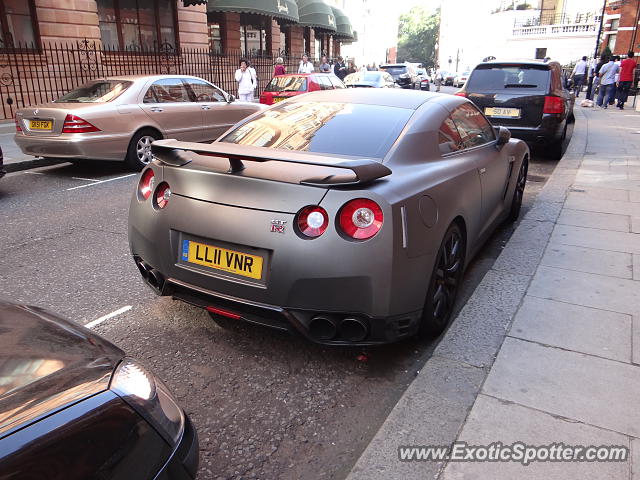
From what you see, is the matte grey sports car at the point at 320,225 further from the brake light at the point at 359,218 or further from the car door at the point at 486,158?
the car door at the point at 486,158

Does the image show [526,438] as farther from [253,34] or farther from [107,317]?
[253,34]

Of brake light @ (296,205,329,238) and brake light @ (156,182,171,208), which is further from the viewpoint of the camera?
brake light @ (156,182,171,208)

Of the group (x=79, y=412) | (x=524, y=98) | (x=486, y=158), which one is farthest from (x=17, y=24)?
(x=79, y=412)

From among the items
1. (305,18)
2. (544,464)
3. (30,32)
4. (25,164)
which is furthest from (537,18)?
(544,464)

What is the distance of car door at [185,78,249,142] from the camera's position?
9805mm

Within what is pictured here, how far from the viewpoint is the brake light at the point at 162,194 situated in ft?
9.77

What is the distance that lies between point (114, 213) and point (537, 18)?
230 ft

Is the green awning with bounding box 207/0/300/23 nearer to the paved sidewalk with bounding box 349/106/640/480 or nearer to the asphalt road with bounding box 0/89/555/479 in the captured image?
the asphalt road with bounding box 0/89/555/479

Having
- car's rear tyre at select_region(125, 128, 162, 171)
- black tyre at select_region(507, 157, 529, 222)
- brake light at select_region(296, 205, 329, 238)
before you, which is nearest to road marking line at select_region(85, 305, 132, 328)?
brake light at select_region(296, 205, 329, 238)

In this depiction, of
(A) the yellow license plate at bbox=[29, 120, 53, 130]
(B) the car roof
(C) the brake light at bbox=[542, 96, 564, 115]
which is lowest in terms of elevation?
(A) the yellow license plate at bbox=[29, 120, 53, 130]

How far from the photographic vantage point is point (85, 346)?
170 cm

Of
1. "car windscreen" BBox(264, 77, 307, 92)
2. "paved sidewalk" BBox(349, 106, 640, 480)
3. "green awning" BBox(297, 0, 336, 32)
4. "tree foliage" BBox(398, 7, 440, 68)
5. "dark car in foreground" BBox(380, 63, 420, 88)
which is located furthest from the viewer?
"tree foliage" BBox(398, 7, 440, 68)

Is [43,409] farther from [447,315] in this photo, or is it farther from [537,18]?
[537,18]

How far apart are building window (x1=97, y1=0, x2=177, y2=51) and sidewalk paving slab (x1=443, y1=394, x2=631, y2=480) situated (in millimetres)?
17438
